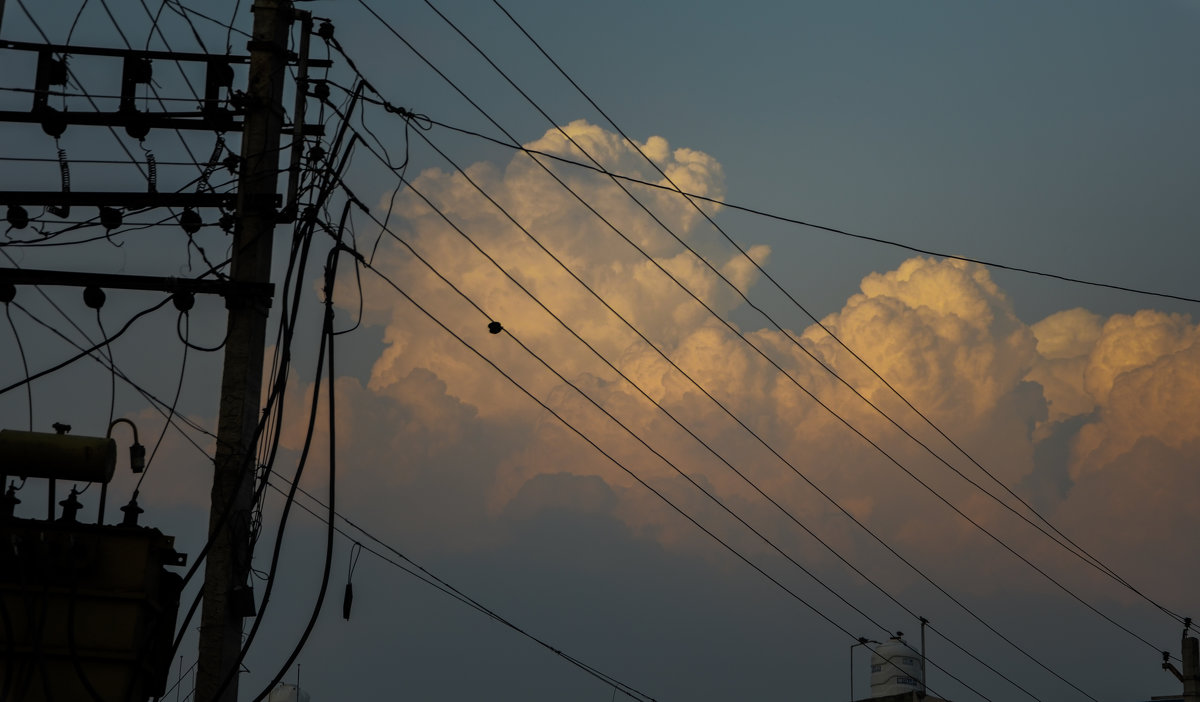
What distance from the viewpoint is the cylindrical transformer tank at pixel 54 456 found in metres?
12.6

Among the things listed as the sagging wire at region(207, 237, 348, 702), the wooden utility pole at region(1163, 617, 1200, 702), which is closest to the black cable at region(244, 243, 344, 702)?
the sagging wire at region(207, 237, 348, 702)

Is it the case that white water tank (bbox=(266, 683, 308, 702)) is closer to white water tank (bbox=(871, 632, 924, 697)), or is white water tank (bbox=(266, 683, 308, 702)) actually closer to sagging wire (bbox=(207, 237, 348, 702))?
white water tank (bbox=(871, 632, 924, 697))

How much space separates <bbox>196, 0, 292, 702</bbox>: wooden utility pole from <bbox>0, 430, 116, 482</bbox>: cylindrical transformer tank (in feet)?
3.56

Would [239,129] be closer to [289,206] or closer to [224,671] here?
[289,206]

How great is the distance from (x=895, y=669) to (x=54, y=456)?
2798 centimetres

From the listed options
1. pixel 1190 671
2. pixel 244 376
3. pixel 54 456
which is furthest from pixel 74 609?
pixel 1190 671

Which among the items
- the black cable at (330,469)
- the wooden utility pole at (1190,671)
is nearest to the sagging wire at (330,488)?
the black cable at (330,469)

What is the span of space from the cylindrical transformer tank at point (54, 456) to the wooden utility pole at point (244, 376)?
108 cm

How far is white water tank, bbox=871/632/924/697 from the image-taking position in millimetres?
36438

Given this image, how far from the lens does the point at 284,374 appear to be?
14.0 meters

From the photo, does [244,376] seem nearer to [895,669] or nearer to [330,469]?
[330,469]

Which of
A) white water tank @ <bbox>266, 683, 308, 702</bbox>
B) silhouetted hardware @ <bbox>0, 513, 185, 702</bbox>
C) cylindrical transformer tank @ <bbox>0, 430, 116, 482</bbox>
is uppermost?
white water tank @ <bbox>266, 683, 308, 702</bbox>

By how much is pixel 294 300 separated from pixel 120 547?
294 centimetres

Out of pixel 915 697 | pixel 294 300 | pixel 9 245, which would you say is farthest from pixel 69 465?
pixel 915 697
